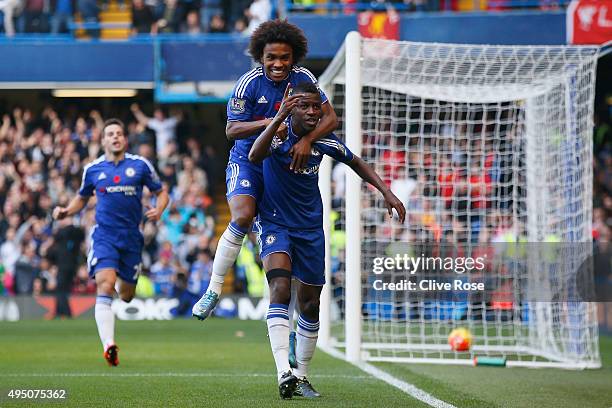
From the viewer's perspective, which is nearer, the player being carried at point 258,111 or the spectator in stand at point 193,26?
the player being carried at point 258,111

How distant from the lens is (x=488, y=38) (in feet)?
77.6

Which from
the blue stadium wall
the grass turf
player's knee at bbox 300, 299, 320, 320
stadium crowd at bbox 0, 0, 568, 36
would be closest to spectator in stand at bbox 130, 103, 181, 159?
the blue stadium wall

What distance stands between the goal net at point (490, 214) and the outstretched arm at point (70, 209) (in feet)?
8.97

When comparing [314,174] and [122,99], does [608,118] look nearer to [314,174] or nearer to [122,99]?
[122,99]

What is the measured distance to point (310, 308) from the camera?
8328 millimetres

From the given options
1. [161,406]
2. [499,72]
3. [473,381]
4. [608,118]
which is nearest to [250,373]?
[473,381]

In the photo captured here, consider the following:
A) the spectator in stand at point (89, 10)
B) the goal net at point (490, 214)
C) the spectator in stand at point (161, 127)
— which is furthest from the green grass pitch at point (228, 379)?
the spectator in stand at point (89, 10)

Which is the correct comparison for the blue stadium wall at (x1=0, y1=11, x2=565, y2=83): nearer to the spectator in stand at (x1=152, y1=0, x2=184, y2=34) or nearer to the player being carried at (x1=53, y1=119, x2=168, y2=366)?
the spectator in stand at (x1=152, y1=0, x2=184, y2=34)

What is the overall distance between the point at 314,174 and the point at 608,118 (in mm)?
19529

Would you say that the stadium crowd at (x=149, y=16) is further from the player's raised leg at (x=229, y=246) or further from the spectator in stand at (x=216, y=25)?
the player's raised leg at (x=229, y=246)

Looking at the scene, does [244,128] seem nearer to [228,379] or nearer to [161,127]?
[228,379]

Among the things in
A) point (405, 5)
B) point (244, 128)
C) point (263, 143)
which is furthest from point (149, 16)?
point (263, 143)

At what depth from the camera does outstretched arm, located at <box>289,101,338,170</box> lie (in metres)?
7.86

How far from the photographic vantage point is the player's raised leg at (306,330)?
325 inches
